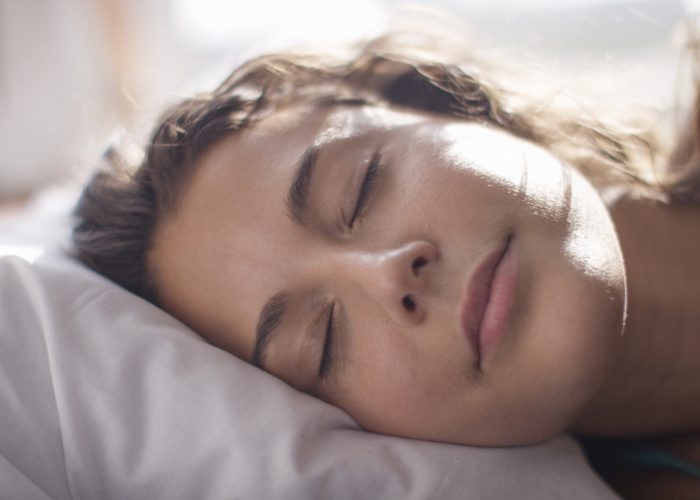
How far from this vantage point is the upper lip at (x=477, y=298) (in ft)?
2.34

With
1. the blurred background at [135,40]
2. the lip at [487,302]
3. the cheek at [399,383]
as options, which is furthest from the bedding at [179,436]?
the blurred background at [135,40]

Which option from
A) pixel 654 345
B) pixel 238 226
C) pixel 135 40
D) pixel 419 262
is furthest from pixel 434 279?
pixel 135 40

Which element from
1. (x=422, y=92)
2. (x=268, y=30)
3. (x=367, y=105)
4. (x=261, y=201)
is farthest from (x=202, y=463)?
(x=268, y=30)

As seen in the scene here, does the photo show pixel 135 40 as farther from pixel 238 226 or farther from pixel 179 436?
pixel 179 436

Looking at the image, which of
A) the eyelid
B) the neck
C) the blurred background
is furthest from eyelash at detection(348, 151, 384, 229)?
the blurred background

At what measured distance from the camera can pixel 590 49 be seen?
5.49 ft

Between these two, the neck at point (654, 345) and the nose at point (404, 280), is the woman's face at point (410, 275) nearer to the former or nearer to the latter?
the nose at point (404, 280)

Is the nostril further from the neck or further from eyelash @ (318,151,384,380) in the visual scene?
the neck

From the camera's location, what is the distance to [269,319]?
790 millimetres

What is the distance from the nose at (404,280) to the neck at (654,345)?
31 centimetres

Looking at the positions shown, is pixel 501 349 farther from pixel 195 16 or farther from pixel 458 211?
pixel 195 16

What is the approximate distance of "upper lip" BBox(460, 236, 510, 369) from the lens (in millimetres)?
714

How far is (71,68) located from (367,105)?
1827mm

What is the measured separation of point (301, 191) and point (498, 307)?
272mm
